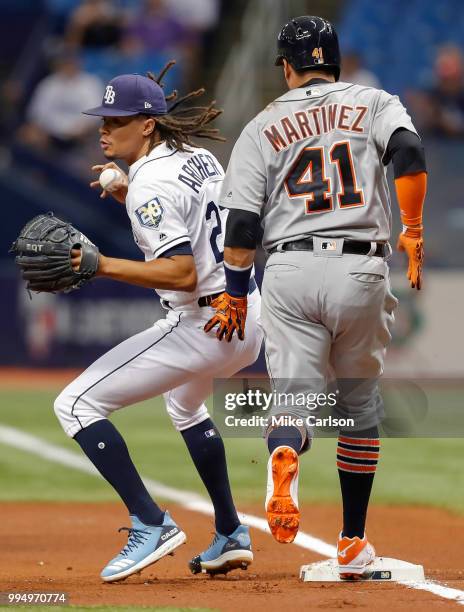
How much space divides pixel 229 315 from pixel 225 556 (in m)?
1.25

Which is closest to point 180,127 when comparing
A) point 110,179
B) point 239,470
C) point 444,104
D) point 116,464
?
point 110,179

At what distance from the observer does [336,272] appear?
4859 mm

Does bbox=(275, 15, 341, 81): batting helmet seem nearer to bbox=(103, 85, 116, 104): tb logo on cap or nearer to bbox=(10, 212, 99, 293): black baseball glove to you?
bbox=(103, 85, 116, 104): tb logo on cap

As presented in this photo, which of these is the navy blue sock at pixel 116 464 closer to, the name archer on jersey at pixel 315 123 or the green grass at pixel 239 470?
the name archer on jersey at pixel 315 123

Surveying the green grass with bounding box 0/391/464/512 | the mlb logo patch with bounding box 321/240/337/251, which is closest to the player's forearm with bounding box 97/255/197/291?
the mlb logo patch with bounding box 321/240/337/251

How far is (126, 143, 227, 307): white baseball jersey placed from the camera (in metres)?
5.12

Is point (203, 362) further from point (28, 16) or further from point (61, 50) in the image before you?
point (28, 16)

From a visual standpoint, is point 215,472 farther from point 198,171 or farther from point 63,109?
point 63,109

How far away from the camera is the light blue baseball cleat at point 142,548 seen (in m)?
5.23

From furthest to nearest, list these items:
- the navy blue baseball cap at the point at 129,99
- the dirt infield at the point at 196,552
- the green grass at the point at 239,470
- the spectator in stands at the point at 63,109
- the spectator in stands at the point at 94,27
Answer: the spectator in stands at the point at 94,27 < the spectator in stands at the point at 63,109 < the green grass at the point at 239,470 < the navy blue baseball cap at the point at 129,99 < the dirt infield at the point at 196,552

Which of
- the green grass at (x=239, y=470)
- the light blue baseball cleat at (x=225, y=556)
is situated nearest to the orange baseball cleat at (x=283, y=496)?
the light blue baseball cleat at (x=225, y=556)

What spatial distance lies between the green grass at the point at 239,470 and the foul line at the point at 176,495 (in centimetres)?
15

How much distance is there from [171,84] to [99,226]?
321cm

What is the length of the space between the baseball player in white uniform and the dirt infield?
0.83 ft
